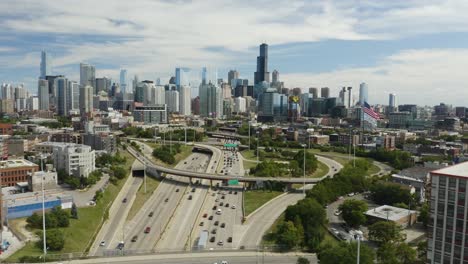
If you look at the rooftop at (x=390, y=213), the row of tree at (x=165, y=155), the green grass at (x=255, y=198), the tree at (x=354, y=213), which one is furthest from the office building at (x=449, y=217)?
the row of tree at (x=165, y=155)

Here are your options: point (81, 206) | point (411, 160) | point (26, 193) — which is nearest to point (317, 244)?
point (81, 206)

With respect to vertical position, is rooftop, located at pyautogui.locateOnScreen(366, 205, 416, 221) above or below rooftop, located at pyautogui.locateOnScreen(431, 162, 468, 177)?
below

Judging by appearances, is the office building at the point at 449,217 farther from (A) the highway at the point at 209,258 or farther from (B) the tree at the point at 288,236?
(B) the tree at the point at 288,236

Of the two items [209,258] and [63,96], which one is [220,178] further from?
[63,96]

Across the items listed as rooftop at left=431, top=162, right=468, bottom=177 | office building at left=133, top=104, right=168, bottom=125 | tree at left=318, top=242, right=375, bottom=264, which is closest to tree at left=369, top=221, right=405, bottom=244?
tree at left=318, top=242, right=375, bottom=264

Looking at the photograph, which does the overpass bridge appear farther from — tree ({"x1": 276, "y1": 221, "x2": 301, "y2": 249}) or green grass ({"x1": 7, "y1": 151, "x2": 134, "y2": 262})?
tree ({"x1": 276, "y1": 221, "x2": 301, "y2": 249})

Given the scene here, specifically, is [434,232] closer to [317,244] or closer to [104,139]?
[317,244]

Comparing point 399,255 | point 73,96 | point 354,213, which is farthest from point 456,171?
point 73,96
